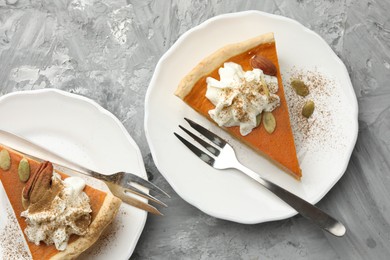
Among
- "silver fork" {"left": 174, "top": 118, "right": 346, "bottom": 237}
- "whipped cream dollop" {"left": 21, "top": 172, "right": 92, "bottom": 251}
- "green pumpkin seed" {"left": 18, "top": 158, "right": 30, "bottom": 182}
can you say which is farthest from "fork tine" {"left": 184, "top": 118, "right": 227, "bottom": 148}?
"green pumpkin seed" {"left": 18, "top": 158, "right": 30, "bottom": 182}

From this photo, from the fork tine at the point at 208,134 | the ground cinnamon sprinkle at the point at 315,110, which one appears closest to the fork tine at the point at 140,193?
the fork tine at the point at 208,134

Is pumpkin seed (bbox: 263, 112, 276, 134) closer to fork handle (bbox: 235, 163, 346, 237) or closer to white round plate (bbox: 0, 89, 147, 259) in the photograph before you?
fork handle (bbox: 235, 163, 346, 237)

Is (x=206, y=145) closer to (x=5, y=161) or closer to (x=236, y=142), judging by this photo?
(x=236, y=142)

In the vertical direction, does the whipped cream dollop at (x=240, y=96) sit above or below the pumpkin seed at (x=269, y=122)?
above

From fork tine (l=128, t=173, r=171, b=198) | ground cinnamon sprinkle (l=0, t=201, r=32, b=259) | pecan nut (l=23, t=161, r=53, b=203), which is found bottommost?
ground cinnamon sprinkle (l=0, t=201, r=32, b=259)

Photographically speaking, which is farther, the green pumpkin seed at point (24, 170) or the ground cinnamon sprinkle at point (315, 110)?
the ground cinnamon sprinkle at point (315, 110)

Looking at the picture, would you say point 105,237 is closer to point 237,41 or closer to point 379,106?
point 237,41

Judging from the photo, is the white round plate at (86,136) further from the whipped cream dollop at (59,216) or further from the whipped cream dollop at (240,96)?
the whipped cream dollop at (240,96)
